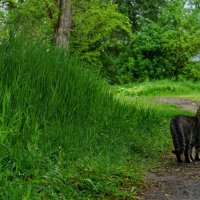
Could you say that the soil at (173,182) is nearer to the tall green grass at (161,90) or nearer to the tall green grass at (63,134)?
the tall green grass at (63,134)

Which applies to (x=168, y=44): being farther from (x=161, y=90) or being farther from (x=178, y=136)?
(x=178, y=136)

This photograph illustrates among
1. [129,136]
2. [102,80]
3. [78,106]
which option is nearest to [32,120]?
[78,106]

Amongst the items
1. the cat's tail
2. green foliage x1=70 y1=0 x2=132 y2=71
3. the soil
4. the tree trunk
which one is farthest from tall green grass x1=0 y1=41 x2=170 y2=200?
green foliage x1=70 y1=0 x2=132 y2=71

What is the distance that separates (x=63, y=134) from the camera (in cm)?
706

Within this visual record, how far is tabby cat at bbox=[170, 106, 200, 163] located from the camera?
8000mm

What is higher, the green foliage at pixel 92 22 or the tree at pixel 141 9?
the tree at pixel 141 9

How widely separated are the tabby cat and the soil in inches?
7.2

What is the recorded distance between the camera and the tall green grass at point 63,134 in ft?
18.3

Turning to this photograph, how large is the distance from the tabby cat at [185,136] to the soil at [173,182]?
184 millimetres

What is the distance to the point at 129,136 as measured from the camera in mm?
9094

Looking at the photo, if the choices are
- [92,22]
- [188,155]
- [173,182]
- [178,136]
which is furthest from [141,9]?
[173,182]

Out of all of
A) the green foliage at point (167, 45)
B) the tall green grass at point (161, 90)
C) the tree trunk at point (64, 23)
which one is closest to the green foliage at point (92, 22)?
the tree trunk at point (64, 23)

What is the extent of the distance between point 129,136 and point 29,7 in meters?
9.15

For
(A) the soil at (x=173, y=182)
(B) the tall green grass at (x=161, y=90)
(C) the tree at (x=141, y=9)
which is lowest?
(B) the tall green grass at (x=161, y=90)
